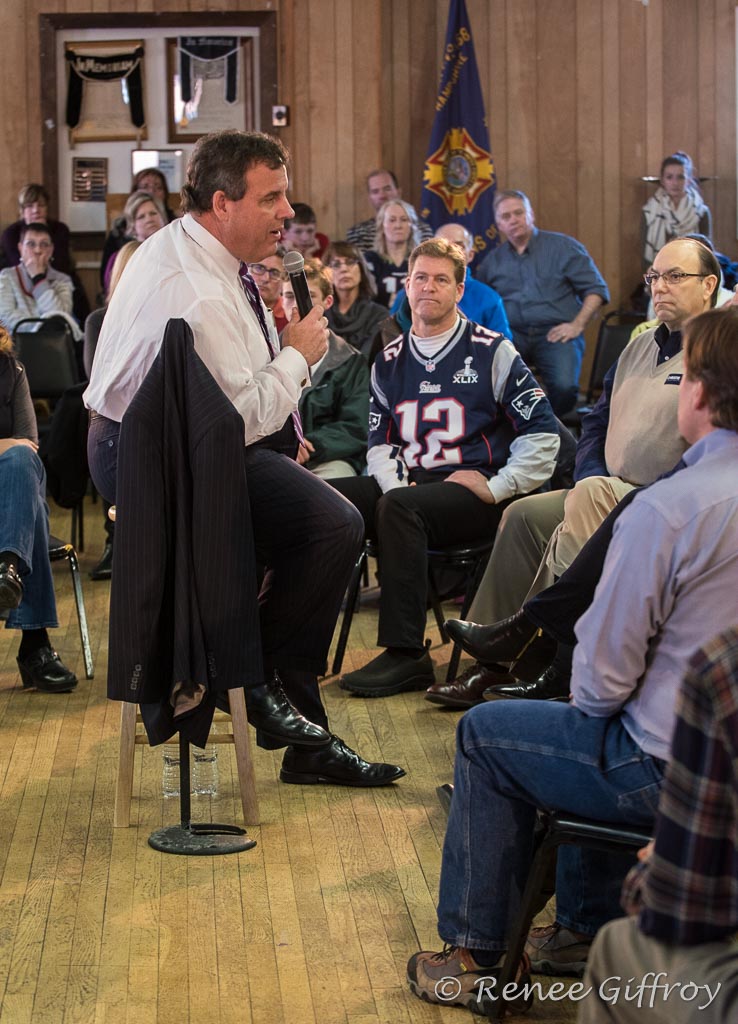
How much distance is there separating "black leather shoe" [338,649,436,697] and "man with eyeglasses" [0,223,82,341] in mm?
3699

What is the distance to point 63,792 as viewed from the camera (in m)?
3.12

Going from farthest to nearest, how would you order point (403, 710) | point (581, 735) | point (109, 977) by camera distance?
1. point (403, 710)
2. point (109, 977)
3. point (581, 735)

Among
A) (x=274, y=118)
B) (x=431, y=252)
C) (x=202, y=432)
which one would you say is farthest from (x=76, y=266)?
(x=202, y=432)

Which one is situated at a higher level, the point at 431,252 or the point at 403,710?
the point at 431,252

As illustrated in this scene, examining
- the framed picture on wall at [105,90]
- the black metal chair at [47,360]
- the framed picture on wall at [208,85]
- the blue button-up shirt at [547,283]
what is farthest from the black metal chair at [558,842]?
the framed picture on wall at [105,90]

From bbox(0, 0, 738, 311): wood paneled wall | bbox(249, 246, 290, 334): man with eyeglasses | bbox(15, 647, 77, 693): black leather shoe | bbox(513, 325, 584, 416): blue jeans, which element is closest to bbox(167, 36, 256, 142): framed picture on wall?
bbox(0, 0, 738, 311): wood paneled wall

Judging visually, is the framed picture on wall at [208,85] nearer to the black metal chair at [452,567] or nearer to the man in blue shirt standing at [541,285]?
the man in blue shirt standing at [541,285]

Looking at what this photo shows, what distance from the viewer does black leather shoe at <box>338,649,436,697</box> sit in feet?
12.7

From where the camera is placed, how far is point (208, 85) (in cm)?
784

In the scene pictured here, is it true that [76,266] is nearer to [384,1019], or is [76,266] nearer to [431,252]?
[431,252]

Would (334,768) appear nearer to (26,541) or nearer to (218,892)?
(218,892)

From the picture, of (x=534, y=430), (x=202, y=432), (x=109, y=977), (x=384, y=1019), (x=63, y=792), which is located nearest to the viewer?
(x=384, y=1019)

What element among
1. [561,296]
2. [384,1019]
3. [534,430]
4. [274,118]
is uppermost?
[274,118]

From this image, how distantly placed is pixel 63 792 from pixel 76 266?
18.0 feet
